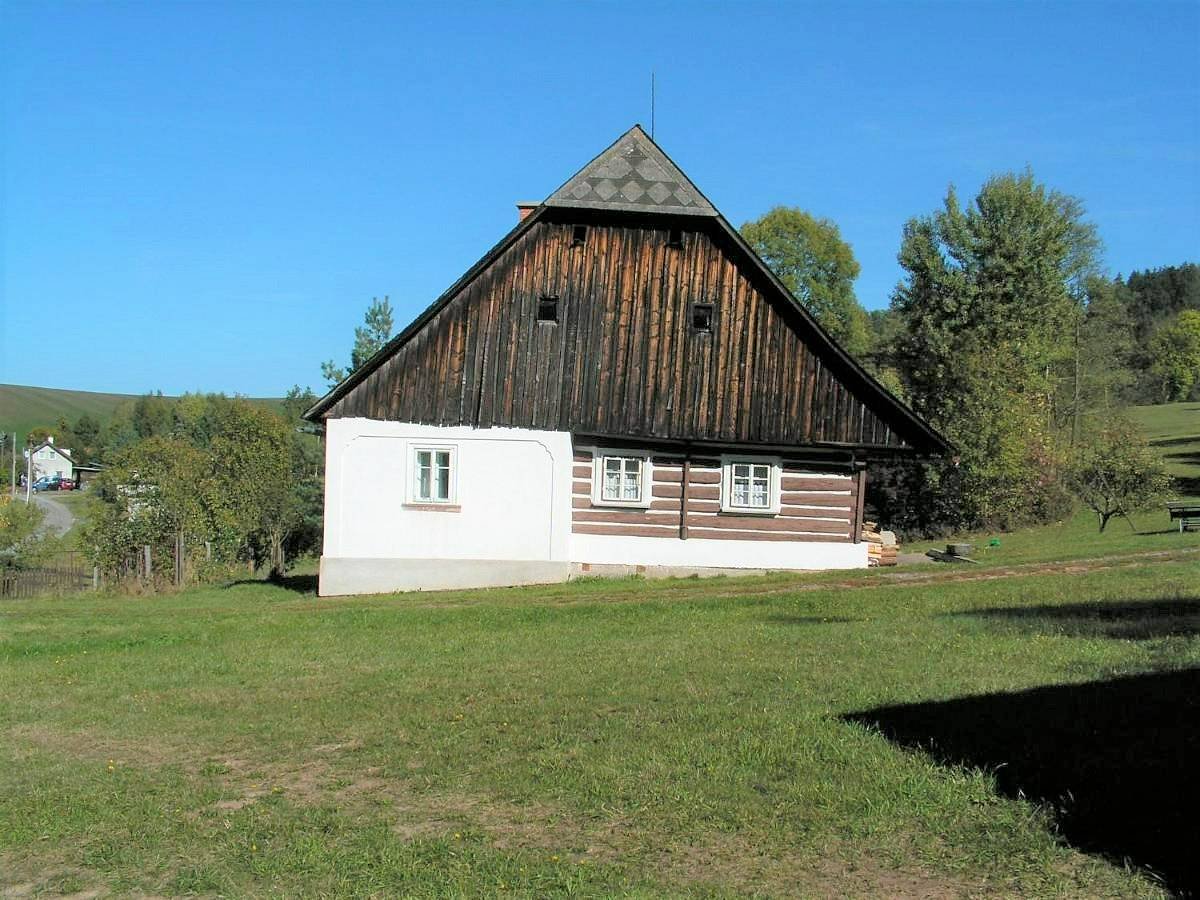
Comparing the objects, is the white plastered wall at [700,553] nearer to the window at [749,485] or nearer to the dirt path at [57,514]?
the window at [749,485]

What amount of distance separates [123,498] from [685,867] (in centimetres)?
4689

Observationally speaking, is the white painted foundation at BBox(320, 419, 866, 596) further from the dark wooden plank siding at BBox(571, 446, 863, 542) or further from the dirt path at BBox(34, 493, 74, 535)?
the dirt path at BBox(34, 493, 74, 535)

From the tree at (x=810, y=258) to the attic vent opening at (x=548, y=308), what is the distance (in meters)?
46.4

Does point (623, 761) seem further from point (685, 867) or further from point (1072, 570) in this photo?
point (1072, 570)

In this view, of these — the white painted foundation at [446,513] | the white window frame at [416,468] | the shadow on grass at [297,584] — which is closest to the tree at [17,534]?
the shadow on grass at [297,584]

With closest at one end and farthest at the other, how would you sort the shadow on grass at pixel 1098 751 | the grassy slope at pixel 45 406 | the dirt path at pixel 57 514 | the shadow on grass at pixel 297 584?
1. the shadow on grass at pixel 1098 751
2. the shadow on grass at pixel 297 584
3. the dirt path at pixel 57 514
4. the grassy slope at pixel 45 406

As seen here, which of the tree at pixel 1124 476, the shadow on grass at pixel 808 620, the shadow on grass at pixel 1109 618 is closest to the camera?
the shadow on grass at pixel 1109 618

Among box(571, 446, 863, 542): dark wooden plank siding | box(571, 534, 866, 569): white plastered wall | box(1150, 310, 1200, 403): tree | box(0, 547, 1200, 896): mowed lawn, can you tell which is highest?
box(1150, 310, 1200, 403): tree

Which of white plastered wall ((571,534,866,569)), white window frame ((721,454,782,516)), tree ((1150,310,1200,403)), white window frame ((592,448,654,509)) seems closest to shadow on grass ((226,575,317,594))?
white plastered wall ((571,534,866,569))

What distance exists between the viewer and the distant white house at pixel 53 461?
5527 inches

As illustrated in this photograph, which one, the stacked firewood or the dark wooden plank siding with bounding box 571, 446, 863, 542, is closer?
the dark wooden plank siding with bounding box 571, 446, 863, 542

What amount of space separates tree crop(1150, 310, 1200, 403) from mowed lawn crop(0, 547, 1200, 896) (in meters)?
102

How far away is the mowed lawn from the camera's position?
21.4 feet

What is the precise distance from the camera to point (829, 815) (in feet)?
23.3
